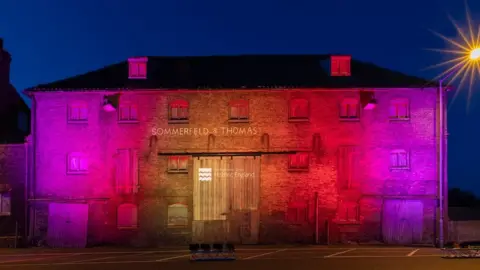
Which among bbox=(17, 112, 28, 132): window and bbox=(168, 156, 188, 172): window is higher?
bbox=(17, 112, 28, 132): window

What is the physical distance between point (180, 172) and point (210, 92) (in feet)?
16.0

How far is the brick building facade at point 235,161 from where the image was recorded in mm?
34156

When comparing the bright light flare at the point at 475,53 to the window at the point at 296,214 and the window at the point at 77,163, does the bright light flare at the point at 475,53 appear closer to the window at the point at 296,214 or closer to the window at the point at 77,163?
the window at the point at 296,214

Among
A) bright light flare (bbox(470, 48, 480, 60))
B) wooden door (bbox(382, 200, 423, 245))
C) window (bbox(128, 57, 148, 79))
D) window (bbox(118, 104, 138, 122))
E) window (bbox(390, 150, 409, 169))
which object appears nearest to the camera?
bright light flare (bbox(470, 48, 480, 60))

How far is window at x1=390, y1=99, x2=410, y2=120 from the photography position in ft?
114

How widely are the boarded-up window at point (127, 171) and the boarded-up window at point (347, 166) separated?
1153 centimetres

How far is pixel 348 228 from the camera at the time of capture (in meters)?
34.0

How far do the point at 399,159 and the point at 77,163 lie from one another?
1833 cm

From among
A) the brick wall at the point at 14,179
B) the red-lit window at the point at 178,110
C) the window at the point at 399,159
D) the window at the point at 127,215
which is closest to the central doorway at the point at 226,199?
the red-lit window at the point at 178,110

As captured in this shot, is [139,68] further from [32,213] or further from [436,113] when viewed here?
[436,113]

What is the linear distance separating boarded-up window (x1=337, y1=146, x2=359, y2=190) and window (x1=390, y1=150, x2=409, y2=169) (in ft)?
6.56

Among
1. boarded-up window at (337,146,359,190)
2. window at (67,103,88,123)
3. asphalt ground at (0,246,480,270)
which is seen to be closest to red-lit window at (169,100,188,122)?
window at (67,103,88,123)

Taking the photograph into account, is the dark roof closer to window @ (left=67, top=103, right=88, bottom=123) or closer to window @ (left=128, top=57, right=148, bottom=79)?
window @ (left=128, top=57, right=148, bottom=79)

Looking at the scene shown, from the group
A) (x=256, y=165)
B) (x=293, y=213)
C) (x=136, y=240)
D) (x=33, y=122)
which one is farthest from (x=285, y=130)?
(x=33, y=122)
